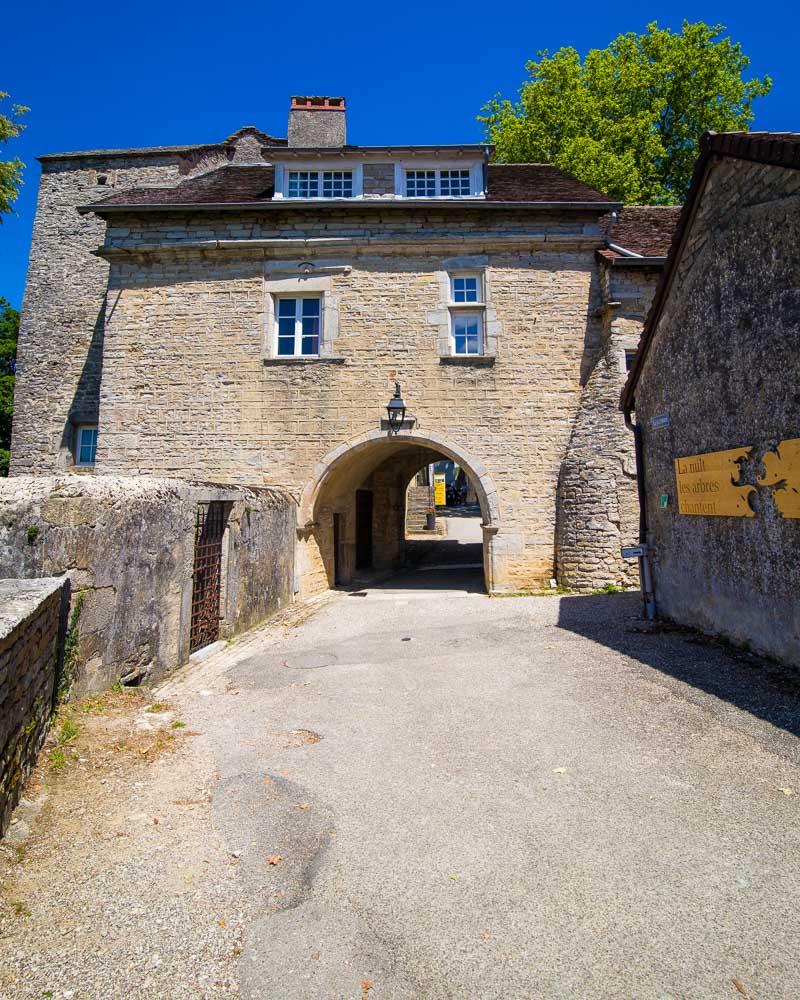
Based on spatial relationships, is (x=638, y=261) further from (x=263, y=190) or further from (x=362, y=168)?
(x=263, y=190)

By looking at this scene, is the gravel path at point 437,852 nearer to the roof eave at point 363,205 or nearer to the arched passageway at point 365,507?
the arched passageway at point 365,507

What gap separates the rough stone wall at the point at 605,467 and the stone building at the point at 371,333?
0.05 meters

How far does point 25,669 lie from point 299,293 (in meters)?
10.4

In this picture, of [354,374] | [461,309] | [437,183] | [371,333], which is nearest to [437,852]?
[354,374]

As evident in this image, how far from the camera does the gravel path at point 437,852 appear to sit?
6.84 feet

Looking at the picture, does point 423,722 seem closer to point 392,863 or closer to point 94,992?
point 392,863

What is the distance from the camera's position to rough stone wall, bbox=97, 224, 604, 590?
11719 mm

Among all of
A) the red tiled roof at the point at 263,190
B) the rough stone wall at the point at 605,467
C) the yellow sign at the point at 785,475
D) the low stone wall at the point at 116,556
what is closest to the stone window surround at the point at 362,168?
the red tiled roof at the point at 263,190

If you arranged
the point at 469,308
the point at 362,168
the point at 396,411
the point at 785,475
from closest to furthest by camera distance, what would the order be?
the point at 785,475, the point at 396,411, the point at 469,308, the point at 362,168

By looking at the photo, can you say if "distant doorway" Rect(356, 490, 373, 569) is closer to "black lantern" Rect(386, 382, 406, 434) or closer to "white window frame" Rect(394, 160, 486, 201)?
"black lantern" Rect(386, 382, 406, 434)

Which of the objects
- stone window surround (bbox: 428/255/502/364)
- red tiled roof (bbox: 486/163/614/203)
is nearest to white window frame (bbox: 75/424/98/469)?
stone window surround (bbox: 428/255/502/364)

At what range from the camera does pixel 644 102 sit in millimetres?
20750

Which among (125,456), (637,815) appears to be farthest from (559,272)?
(637,815)

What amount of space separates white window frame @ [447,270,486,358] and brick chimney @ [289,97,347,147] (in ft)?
16.7
